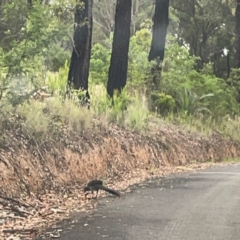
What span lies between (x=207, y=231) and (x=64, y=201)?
333 cm

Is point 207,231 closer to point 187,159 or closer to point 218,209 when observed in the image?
point 218,209

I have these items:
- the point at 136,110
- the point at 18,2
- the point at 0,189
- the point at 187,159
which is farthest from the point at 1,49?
the point at 187,159

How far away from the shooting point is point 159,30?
2514 centimetres

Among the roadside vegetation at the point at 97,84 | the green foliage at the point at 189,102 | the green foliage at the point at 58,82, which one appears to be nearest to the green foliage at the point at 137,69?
the roadside vegetation at the point at 97,84

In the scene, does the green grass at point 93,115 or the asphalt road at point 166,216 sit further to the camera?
the green grass at point 93,115

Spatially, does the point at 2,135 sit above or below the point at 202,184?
above

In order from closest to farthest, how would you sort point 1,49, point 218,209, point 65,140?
point 218,209 → point 1,49 → point 65,140

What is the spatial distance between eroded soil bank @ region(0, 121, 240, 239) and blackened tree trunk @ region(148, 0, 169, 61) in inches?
242

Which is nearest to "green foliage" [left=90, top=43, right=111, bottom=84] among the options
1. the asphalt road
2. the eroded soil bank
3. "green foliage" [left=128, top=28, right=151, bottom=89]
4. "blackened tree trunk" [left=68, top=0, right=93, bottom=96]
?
"green foliage" [left=128, top=28, right=151, bottom=89]

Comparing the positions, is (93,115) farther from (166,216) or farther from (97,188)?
(166,216)

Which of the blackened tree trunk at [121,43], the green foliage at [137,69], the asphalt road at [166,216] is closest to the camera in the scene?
the asphalt road at [166,216]

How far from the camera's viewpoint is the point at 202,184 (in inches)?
496

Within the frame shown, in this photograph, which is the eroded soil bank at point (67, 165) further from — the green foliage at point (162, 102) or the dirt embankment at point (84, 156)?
the green foliage at point (162, 102)

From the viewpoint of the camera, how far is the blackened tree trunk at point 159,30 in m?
24.8
